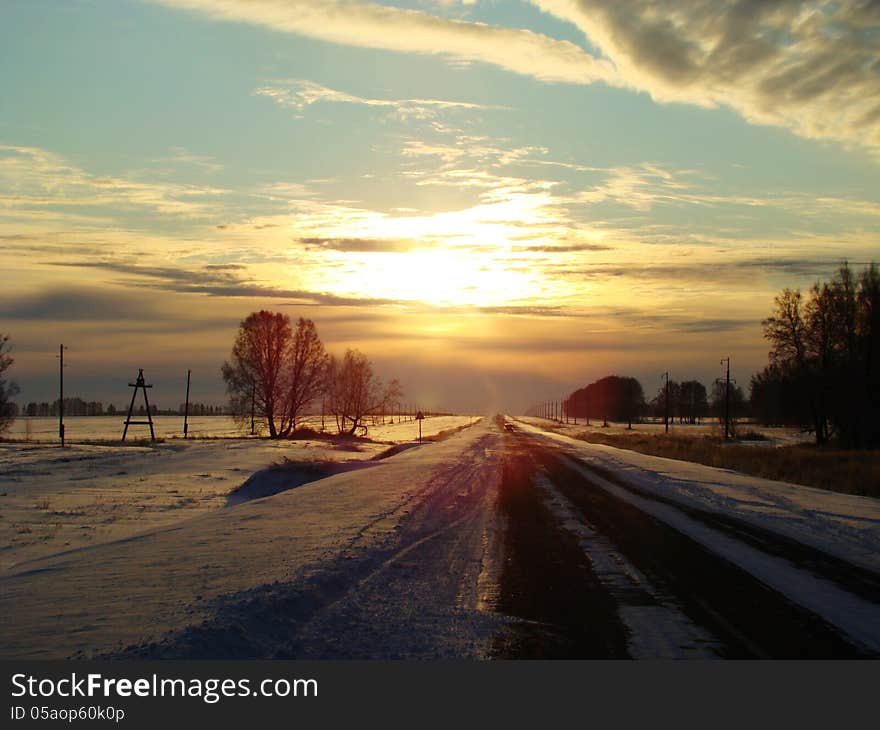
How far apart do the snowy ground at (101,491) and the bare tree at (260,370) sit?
24815 mm

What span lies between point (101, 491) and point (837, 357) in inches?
2324

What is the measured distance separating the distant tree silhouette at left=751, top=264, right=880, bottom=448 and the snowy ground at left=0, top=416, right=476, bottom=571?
4520 cm

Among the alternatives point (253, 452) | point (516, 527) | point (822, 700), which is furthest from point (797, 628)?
point (253, 452)

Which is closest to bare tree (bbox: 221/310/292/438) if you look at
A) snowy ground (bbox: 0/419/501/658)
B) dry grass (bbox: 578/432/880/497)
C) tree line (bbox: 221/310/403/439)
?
tree line (bbox: 221/310/403/439)

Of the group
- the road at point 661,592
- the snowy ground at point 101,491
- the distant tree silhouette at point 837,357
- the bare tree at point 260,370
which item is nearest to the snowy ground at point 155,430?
the bare tree at point 260,370

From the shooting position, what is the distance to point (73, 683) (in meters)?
5.75

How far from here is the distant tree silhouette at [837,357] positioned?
2298 inches

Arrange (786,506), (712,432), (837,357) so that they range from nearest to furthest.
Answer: (786,506), (837,357), (712,432)

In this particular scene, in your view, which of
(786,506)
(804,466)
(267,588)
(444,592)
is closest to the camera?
(267,588)

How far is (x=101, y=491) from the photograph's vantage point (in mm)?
25750

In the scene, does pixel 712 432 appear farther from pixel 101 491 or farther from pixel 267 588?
pixel 267 588

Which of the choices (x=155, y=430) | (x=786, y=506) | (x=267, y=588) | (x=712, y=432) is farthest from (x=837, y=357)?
(x=155, y=430)

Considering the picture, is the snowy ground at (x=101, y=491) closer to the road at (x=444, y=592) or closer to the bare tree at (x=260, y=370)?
the road at (x=444, y=592)

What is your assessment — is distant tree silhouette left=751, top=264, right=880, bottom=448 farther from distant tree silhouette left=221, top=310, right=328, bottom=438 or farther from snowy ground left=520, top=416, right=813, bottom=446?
distant tree silhouette left=221, top=310, right=328, bottom=438
